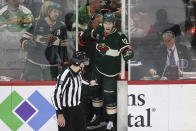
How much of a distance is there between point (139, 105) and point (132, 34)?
0.92 m

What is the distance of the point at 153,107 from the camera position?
6.91m

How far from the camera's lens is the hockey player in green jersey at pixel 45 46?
6848 mm

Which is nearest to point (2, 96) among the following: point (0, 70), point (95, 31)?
point (0, 70)

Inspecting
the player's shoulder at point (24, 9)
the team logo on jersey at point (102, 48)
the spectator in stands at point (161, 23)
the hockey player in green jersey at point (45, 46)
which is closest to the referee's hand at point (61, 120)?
the hockey player in green jersey at point (45, 46)

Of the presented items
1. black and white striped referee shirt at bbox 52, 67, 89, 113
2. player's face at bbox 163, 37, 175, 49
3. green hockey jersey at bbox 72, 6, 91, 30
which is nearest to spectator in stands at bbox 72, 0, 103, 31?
green hockey jersey at bbox 72, 6, 91, 30

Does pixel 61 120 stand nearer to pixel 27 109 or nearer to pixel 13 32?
pixel 27 109

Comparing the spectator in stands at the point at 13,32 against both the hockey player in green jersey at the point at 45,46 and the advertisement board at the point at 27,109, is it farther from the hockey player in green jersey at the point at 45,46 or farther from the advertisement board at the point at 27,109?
the advertisement board at the point at 27,109

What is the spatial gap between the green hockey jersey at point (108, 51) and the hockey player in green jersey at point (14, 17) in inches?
34.3

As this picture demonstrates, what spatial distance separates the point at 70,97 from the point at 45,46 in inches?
36.7

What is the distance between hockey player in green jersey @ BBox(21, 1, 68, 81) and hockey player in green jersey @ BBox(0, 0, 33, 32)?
10 centimetres

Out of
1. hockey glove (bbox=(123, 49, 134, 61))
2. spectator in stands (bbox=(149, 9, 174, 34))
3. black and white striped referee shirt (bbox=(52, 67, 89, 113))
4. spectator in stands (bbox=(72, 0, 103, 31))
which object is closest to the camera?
black and white striped referee shirt (bbox=(52, 67, 89, 113))

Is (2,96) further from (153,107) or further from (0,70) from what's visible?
(153,107)

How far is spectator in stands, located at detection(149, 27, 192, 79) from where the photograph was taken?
6.84 meters

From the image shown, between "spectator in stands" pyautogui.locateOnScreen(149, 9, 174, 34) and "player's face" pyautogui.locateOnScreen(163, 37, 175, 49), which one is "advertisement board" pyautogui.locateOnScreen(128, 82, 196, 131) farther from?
"spectator in stands" pyautogui.locateOnScreen(149, 9, 174, 34)
